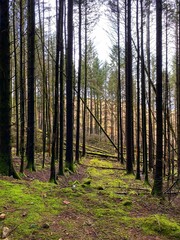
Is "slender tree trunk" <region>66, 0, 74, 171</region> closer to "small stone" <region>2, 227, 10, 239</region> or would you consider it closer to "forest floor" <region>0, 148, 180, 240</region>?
"forest floor" <region>0, 148, 180, 240</region>

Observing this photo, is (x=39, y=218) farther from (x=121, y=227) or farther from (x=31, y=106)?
(x=31, y=106)

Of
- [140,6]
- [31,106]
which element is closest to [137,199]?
[31,106]

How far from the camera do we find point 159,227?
12.2 feet

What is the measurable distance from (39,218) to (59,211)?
1.71 feet

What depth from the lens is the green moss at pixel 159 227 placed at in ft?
11.8

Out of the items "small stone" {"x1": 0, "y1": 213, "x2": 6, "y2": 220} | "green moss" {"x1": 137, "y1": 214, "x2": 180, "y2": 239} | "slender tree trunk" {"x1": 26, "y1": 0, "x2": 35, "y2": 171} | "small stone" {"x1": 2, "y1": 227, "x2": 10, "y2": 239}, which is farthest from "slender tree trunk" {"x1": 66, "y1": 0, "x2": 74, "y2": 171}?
"small stone" {"x1": 2, "y1": 227, "x2": 10, "y2": 239}

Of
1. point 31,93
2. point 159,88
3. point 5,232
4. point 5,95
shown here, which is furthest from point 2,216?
point 31,93

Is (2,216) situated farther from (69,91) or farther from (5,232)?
(69,91)

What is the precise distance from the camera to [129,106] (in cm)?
1112

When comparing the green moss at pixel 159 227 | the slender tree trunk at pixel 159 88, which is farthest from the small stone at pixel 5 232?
the slender tree trunk at pixel 159 88

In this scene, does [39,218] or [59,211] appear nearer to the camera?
[39,218]

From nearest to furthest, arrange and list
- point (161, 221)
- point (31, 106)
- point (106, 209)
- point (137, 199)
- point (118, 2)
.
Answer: point (161, 221)
point (106, 209)
point (137, 199)
point (31, 106)
point (118, 2)

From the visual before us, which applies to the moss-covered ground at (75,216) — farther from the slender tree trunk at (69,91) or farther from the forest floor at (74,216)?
the slender tree trunk at (69,91)

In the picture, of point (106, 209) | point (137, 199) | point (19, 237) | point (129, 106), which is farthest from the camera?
point (129, 106)
